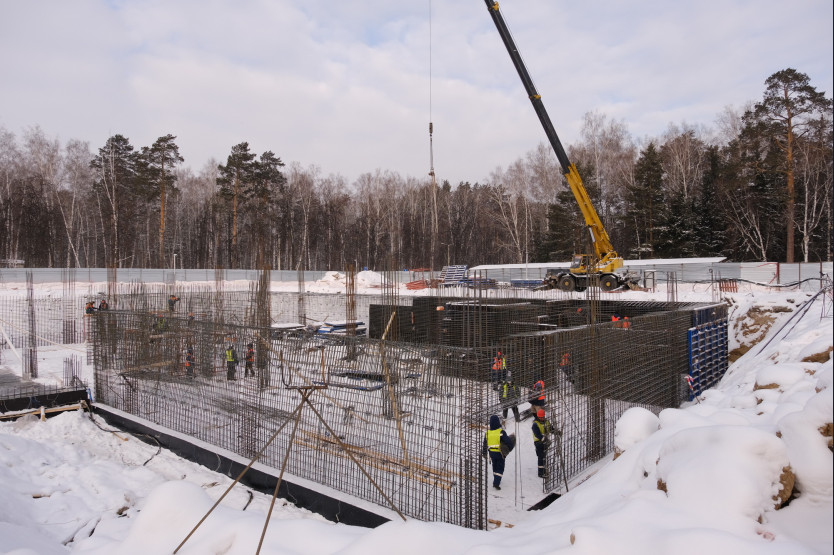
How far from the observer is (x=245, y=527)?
2971 millimetres

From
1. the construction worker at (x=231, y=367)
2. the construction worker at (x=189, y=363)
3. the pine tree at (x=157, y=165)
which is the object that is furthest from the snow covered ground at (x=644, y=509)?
the pine tree at (x=157, y=165)

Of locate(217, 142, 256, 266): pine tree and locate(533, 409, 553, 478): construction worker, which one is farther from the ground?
locate(217, 142, 256, 266): pine tree

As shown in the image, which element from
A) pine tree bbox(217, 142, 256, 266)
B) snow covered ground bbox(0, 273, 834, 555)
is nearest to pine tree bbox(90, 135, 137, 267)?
pine tree bbox(217, 142, 256, 266)

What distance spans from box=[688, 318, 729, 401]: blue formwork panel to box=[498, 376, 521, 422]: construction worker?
364cm

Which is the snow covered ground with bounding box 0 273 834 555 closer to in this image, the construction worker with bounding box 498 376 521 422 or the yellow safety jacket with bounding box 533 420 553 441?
the yellow safety jacket with bounding box 533 420 553 441

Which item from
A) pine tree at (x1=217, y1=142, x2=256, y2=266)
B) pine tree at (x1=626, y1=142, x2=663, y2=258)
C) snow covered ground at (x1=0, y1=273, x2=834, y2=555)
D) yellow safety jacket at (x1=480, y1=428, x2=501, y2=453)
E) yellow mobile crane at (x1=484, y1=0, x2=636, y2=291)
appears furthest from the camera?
pine tree at (x1=217, y1=142, x2=256, y2=266)

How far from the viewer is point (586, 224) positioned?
16.8 m

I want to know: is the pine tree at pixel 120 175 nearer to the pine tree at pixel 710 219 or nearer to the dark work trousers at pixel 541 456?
the dark work trousers at pixel 541 456

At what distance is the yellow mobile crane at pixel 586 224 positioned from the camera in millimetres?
13891

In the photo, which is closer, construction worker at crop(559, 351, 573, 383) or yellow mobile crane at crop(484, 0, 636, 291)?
construction worker at crop(559, 351, 573, 383)

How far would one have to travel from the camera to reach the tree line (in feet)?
81.4

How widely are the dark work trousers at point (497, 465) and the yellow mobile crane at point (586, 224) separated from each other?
9.43 metres

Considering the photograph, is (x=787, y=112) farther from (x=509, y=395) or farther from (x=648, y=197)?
(x=509, y=395)

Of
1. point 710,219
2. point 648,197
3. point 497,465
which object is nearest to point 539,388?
point 497,465
